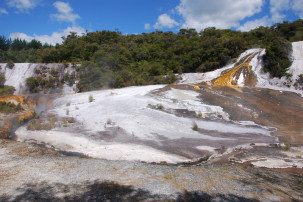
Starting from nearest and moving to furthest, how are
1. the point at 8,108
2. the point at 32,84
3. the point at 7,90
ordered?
1. the point at 8,108
2. the point at 7,90
3. the point at 32,84

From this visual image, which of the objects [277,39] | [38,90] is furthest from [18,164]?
[277,39]

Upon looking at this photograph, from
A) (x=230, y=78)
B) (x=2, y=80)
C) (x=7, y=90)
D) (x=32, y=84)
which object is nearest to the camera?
(x=230, y=78)

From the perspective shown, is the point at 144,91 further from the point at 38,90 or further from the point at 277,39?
the point at 277,39

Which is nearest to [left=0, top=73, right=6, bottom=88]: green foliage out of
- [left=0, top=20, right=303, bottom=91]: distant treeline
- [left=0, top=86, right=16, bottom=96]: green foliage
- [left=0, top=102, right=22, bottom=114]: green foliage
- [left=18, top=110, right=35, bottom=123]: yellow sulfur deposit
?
[left=0, top=86, right=16, bottom=96]: green foliage

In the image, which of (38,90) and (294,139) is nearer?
(294,139)

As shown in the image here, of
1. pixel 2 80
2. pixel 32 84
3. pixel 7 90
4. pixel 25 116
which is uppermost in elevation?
pixel 2 80

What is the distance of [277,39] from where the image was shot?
23.0 meters

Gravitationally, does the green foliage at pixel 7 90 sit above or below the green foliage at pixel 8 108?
above

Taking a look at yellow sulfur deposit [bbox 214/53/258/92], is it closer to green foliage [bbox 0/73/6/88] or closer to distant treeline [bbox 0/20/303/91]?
distant treeline [bbox 0/20/303/91]

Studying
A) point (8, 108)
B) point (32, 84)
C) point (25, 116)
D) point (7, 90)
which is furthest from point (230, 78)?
point (7, 90)

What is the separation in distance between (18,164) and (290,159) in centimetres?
932

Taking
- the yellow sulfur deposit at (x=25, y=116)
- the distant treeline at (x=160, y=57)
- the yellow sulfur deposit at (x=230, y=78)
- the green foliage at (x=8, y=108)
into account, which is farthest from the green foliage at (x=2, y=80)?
the yellow sulfur deposit at (x=230, y=78)

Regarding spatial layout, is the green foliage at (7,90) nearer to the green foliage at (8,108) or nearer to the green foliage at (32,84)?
the green foliage at (32,84)

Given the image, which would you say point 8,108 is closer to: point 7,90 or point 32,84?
point 32,84
